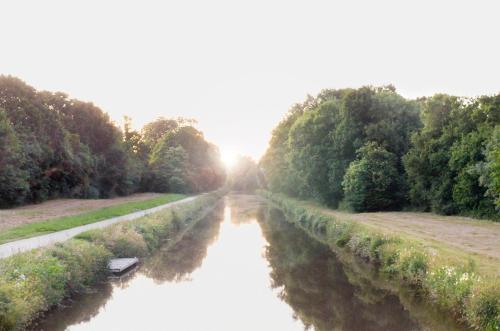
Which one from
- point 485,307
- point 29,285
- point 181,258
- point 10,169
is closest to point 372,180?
point 181,258

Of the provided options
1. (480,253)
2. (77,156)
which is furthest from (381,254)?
(77,156)

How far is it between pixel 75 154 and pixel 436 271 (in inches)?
1491

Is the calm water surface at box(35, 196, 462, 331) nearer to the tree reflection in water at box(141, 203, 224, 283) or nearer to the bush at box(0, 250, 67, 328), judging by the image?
the tree reflection in water at box(141, 203, 224, 283)

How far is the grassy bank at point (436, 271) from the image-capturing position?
10.3 meters

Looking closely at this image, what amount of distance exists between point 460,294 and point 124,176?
164ft

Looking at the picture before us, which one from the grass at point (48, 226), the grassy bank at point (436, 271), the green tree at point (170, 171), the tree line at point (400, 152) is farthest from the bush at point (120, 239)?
the green tree at point (170, 171)

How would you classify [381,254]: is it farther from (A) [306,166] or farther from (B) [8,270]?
(A) [306,166]

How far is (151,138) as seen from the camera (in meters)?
95.2

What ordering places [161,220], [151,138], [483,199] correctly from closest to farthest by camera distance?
[483,199]
[161,220]
[151,138]

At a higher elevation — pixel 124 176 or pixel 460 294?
pixel 124 176

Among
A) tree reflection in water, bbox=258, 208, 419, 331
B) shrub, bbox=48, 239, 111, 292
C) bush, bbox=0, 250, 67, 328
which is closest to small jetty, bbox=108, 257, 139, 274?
shrub, bbox=48, 239, 111, 292

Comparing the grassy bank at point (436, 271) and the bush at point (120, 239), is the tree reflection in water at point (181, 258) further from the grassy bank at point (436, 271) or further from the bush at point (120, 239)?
the grassy bank at point (436, 271)

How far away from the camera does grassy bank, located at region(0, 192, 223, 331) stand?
33.8ft

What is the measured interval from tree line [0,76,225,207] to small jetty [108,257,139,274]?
1465cm
